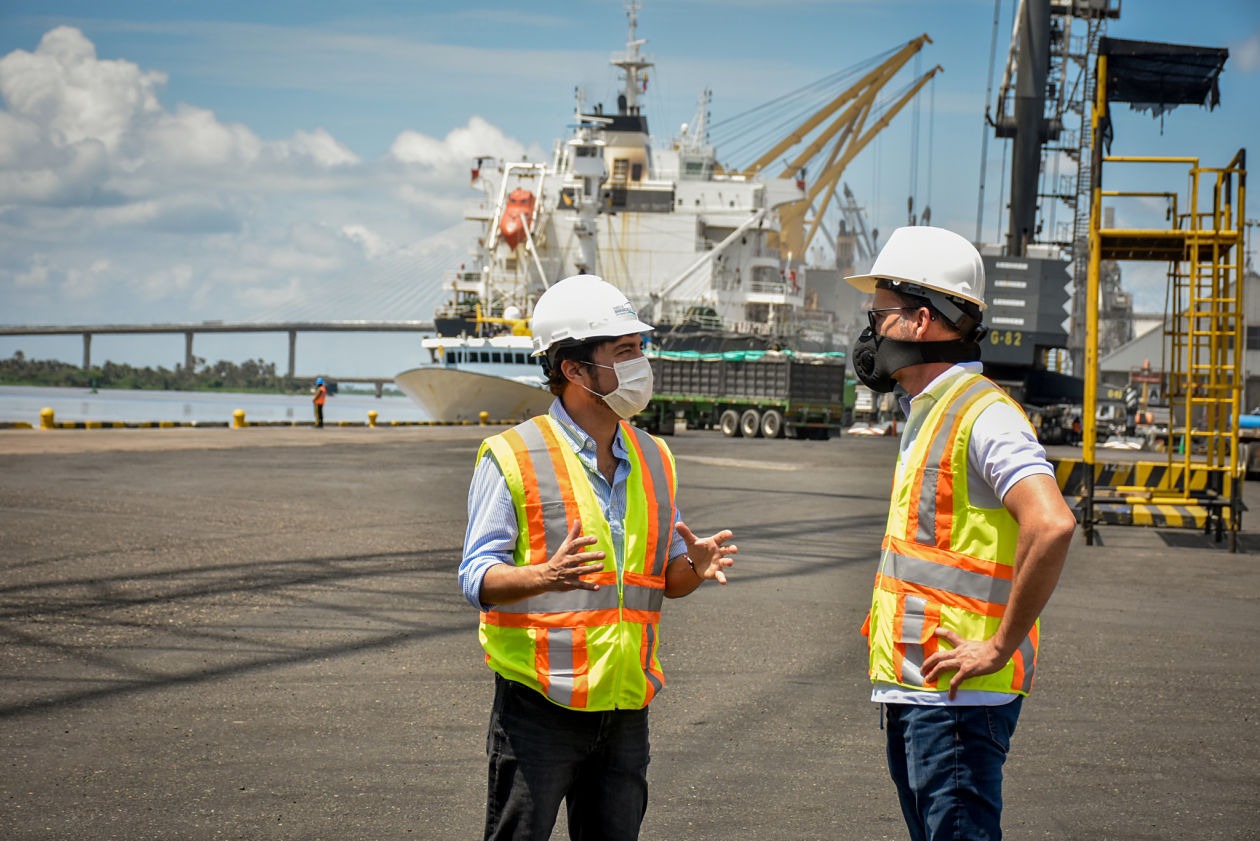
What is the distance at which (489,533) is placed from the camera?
130 inches

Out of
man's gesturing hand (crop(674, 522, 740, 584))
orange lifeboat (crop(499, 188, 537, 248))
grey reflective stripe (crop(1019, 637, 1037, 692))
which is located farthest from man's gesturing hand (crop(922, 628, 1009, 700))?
orange lifeboat (crop(499, 188, 537, 248))

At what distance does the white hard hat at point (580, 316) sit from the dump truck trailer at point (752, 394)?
120 ft

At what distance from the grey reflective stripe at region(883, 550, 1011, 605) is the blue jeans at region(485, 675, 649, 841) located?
2.45 feet

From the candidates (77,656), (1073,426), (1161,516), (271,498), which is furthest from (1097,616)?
(1073,426)

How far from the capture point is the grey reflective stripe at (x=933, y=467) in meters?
3.22

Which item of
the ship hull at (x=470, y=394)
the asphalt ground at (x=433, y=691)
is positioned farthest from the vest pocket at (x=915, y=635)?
the ship hull at (x=470, y=394)

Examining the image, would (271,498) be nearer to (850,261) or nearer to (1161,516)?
(1161,516)

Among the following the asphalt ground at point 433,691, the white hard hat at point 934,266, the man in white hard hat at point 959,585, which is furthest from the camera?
the asphalt ground at point 433,691

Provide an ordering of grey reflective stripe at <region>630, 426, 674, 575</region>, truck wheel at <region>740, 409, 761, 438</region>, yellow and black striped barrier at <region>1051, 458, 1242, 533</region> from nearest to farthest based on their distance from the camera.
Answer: grey reflective stripe at <region>630, 426, 674, 575</region> → yellow and black striped barrier at <region>1051, 458, 1242, 533</region> → truck wheel at <region>740, 409, 761, 438</region>

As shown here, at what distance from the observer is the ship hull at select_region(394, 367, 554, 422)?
4822 cm

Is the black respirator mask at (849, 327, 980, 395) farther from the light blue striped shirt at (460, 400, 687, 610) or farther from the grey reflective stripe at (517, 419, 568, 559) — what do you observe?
the grey reflective stripe at (517, 419, 568, 559)

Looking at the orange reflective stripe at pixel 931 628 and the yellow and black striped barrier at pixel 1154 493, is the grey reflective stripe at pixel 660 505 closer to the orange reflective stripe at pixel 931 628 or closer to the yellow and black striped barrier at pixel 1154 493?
the orange reflective stripe at pixel 931 628

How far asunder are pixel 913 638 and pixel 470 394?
151 feet

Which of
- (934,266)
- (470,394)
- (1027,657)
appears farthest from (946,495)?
(470,394)
